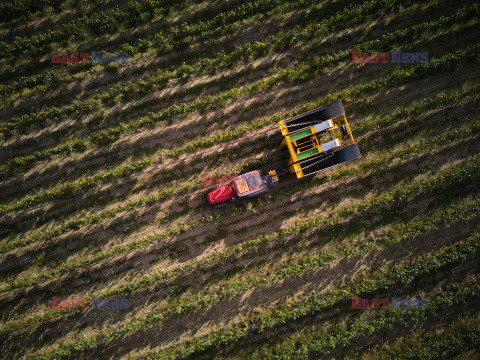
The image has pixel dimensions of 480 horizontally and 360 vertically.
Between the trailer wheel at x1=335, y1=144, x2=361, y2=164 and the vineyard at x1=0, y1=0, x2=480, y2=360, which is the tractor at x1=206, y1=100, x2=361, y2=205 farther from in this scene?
the vineyard at x1=0, y1=0, x2=480, y2=360

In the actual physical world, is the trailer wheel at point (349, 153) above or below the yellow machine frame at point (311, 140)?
below

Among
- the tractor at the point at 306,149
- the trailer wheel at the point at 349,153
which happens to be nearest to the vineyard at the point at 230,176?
the tractor at the point at 306,149

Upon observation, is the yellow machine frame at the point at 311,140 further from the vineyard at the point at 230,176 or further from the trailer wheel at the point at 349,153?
the vineyard at the point at 230,176

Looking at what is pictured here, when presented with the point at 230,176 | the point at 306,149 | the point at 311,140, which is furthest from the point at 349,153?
the point at 230,176

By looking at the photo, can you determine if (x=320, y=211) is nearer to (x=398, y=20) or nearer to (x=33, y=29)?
(x=398, y=20)

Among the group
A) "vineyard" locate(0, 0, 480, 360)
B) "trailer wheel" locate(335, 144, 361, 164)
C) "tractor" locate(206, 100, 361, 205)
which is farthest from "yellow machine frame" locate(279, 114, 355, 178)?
"vineyard" locate(0, 0, 480, 360)

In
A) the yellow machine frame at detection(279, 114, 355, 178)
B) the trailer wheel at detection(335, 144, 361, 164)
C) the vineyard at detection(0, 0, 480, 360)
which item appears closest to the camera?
the yellow machine frame at detection(279, 114, 355, 178)
